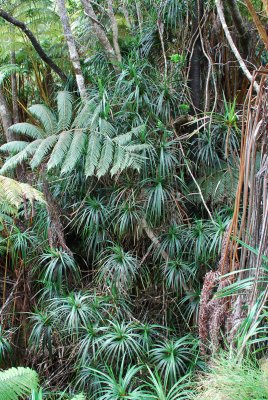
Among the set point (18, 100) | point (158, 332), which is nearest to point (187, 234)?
point (158, 332)

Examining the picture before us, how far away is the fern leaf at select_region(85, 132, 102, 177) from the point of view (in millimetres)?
4168

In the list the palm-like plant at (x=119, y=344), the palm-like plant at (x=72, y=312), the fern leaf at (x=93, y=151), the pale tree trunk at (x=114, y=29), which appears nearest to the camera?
the palm-like plant at (x=119, y=344)

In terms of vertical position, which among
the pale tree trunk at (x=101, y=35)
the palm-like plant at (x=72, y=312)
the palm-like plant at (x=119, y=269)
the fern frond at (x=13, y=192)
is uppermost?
the pale tree trunk at (x=101, y=35)

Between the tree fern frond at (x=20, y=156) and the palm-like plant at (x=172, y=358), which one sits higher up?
the tree fern frond at (x=20, y=156)

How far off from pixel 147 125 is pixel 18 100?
2.27 metres

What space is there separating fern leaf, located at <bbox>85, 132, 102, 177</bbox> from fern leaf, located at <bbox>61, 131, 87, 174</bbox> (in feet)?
0.25

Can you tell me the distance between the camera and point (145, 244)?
14.9 ft

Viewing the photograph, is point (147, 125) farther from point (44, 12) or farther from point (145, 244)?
point (44, 12)

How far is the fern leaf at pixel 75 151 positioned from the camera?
13.4ft

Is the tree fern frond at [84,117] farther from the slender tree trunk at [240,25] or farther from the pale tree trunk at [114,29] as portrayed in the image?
the slender tree trunk at [240,25]

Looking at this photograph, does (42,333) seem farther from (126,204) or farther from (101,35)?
(101,35)

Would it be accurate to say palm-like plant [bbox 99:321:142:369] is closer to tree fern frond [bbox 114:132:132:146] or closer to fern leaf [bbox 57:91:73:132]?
tree fern frond [bbox 114:132:132:146]

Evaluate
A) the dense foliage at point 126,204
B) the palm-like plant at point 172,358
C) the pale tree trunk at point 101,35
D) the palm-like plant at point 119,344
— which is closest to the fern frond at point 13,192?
the dense foliage at point 126,204

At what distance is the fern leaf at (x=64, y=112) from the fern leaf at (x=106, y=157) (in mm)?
551
